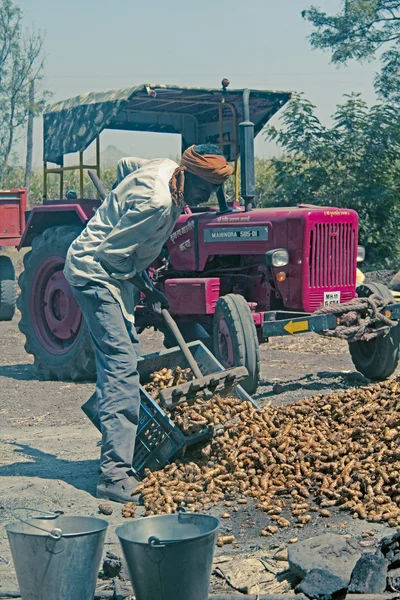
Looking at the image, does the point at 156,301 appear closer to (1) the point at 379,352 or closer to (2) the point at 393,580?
(2) the point at 393,580

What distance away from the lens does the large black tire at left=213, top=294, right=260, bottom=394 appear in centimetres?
778

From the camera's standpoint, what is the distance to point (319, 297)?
855 centimetres

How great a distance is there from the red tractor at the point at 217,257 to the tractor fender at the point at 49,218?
0.01m

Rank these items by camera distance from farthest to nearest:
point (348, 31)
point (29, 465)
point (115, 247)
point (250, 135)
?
point (348, 31) → point (250, 135) → point (29, 465) → point (115, 247)

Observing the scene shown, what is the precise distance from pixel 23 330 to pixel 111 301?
492 cm

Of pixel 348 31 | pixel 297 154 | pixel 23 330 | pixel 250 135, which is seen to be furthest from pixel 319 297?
pixel 348 31

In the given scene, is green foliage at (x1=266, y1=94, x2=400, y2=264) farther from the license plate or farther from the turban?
the turban

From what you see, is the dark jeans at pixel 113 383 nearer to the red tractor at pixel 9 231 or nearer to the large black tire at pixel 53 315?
the large black tire at pixel 53 315

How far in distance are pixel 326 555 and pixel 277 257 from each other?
4701mm

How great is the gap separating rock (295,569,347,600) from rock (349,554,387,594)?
47 mm

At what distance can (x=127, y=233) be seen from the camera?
5.21 metres

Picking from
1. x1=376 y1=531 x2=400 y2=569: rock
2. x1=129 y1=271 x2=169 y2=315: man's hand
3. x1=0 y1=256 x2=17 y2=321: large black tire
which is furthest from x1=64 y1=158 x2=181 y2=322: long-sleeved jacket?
Answer: x1=0 y1=256 x2=17 y2=321: large black tire

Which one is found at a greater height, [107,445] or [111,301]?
[111,301]

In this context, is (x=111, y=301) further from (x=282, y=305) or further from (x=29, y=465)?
(x=282, y=305)
